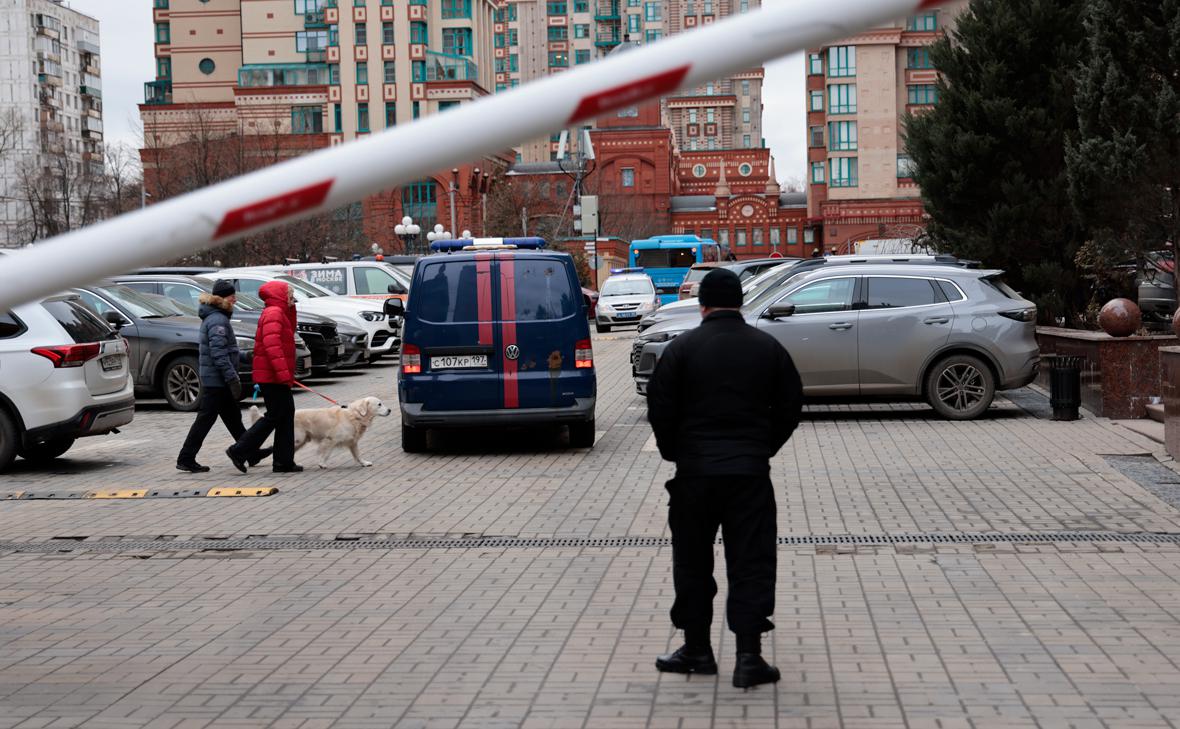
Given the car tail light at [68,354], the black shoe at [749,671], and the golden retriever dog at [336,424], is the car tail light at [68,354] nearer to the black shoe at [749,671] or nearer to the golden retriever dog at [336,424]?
the golden retriever dog at [336,424]

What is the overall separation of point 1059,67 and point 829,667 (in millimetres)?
18237

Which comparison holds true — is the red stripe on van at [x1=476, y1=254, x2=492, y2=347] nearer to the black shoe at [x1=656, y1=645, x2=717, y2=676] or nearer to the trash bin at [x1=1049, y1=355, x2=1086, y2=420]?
the trash bin at [x1=1049, y1=355, x2=1086, y2=420]

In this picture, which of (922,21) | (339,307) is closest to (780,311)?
(922,21)

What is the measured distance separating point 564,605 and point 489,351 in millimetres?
6893

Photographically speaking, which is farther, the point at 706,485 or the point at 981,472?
the point at 981,472

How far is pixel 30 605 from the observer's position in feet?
26.5

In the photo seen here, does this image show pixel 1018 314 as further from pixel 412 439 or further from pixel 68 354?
pixel 68 354

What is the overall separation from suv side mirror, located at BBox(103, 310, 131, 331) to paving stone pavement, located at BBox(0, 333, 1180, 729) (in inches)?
263

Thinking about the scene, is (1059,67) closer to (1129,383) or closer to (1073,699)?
(1129,383)

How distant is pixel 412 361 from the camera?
47.5 feet

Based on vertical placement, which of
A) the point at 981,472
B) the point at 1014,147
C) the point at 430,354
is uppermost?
the point at 1014,147

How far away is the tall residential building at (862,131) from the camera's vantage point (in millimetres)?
Result: 92625

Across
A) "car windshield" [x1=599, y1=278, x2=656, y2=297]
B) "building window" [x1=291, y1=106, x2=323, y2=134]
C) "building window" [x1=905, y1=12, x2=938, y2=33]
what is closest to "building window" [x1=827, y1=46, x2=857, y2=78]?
"building window" [x1=291, y1=106, x2=323, y2=134]

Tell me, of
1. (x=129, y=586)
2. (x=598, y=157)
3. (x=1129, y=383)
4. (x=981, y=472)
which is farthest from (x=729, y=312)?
(x=598, y=157)
